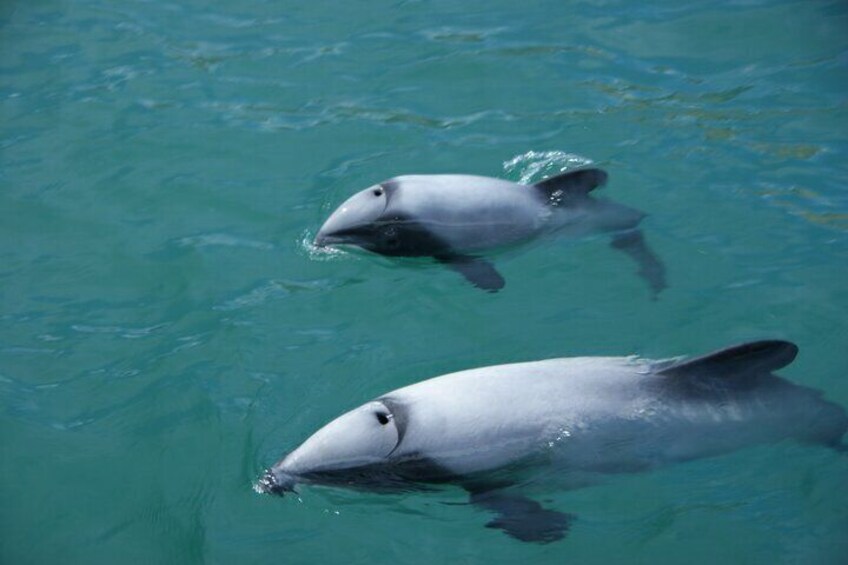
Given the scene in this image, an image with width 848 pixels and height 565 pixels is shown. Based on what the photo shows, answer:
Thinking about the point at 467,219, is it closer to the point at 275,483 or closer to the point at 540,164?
the point at 540,164

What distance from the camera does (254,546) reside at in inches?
226

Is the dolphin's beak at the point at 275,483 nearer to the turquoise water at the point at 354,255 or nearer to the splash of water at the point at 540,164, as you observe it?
the turquoise water at the point at 354,255

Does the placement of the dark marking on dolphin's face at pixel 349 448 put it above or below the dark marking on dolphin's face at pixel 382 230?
below

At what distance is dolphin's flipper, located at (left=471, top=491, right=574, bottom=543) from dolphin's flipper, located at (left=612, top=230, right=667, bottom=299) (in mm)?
2273

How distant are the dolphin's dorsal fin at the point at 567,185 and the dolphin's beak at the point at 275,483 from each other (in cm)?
319

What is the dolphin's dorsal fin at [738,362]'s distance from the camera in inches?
224

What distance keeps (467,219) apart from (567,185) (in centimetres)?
79

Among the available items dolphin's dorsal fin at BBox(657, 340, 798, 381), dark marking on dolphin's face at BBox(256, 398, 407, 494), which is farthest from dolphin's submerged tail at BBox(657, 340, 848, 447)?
dark marking on dolphin's face at BBox(256, 398, 407, 494)

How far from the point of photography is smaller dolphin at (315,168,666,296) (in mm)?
7793

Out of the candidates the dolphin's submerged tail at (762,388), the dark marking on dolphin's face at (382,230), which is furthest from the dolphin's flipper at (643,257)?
the dolphin's submerged tail at (762,388)

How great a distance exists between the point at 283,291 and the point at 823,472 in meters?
3.77

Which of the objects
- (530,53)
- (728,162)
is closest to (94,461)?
(728,162)

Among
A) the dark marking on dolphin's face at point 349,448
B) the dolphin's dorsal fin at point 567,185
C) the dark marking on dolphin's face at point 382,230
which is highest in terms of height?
the dolphin's dorsal fin at point 567,185

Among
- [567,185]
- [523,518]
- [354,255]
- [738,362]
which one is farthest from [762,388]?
[354,255]
